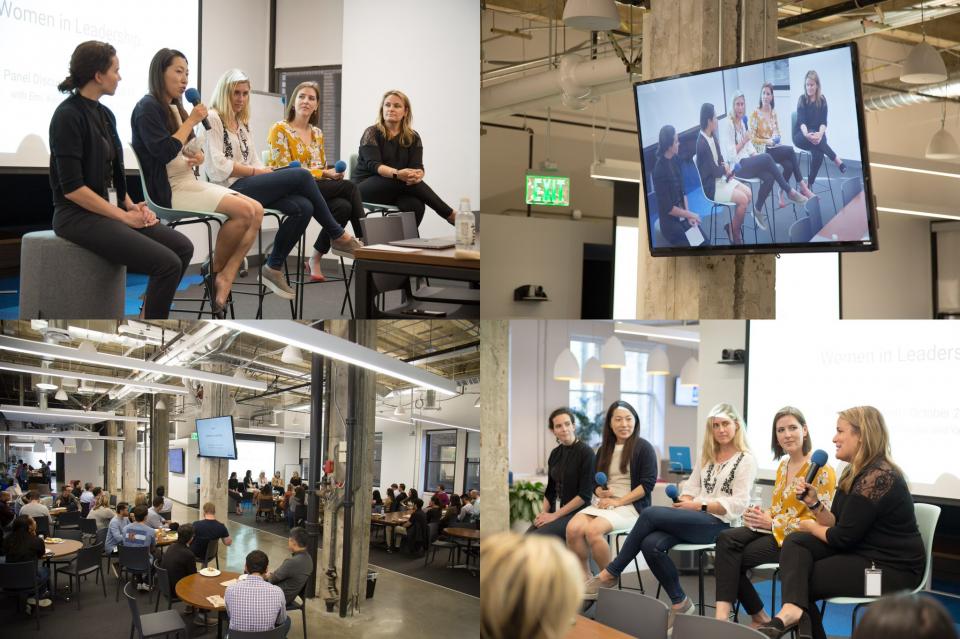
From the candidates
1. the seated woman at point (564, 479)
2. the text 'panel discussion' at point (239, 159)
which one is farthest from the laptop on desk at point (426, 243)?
the seated woman at point (564, 479)

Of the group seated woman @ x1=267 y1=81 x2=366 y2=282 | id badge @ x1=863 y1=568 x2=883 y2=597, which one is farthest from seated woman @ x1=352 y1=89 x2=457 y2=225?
id badge @ x1=863 y1=568 x2=883 y2=597

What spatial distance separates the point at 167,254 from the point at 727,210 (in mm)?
2650

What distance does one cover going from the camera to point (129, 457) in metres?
4.47

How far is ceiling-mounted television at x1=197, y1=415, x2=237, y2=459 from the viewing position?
439cm

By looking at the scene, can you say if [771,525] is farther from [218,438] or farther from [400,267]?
[218,438]

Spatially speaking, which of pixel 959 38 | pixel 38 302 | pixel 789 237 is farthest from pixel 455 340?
pixel 959 38

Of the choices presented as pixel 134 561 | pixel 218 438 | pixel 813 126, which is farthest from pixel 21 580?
pixel 813 126

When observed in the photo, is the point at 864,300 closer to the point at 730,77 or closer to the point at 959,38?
the point at 959,38

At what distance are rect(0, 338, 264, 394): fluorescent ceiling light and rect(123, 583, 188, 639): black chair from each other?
38.3 inches

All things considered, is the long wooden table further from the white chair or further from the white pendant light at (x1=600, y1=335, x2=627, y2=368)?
the white chair

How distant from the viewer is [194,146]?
4.68m

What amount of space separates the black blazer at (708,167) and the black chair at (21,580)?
3.53 m

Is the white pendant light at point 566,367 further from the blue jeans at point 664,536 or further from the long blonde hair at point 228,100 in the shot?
the long blonde hair at point 228,100

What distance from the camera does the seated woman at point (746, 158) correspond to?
4188 mm
